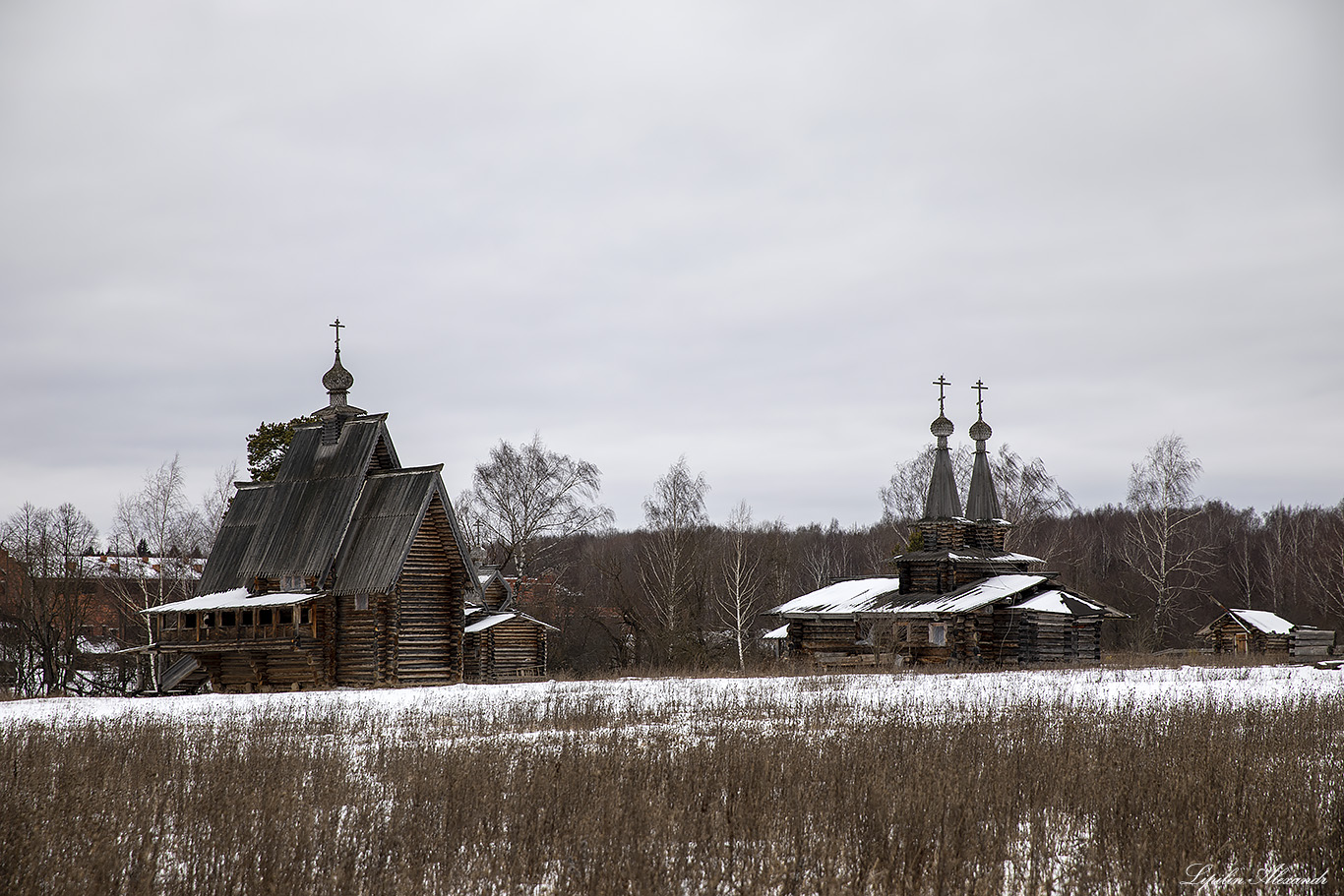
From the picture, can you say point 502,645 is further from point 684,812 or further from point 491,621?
point 684,812

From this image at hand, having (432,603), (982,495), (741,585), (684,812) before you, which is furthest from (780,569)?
(684,812)

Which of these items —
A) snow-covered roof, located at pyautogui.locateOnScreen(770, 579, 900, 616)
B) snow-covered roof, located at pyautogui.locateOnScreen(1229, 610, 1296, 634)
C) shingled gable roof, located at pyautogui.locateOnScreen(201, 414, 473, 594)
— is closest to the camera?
shingled gable roof, located at pyautogui.locateOnScreen(201, 414, 473, 594)

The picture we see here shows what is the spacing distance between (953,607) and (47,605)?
34.2 meters

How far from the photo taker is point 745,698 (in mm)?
19375

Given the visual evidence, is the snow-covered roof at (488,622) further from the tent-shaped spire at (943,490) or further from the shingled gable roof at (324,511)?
the tent-shaped spire at (943,490)

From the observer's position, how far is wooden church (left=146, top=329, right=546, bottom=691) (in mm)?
30609

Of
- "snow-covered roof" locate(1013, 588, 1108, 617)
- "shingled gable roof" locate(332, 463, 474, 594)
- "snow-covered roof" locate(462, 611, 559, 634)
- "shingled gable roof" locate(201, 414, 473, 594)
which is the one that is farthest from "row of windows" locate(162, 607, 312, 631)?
"snow-covered roof" locate(1013, 588, 1108, 617)

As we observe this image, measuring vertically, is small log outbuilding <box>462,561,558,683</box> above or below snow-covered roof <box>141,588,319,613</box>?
below

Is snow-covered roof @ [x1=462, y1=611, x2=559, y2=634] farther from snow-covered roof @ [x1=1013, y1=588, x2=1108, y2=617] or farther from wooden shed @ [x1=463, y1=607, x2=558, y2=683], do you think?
snow-covered roof @ [x1=1013, y1=588, x2=1108, y2=617]

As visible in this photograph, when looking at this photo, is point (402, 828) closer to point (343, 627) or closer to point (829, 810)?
point (829, 810)

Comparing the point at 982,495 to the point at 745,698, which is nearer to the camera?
the point at 745,698

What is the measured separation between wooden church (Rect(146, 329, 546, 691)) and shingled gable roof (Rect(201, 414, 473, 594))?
4 centimetres

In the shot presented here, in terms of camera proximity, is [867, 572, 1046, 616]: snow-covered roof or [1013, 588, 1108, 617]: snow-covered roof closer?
[1013, 588, 1108, 617]: snow-covered roof

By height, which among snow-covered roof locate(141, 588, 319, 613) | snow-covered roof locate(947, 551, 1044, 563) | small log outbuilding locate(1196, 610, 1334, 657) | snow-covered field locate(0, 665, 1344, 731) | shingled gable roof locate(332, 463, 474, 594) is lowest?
small log outbuilding locate(1196, 610, 1334, 657)
